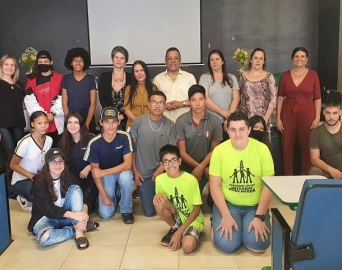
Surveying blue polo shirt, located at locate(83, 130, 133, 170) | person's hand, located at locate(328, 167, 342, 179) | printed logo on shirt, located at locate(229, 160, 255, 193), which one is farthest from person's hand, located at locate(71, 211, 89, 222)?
person's hand, located at locate(328, 167, 342, 179)

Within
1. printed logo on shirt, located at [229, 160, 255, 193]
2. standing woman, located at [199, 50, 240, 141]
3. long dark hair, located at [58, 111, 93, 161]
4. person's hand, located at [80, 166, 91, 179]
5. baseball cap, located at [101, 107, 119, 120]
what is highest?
standing woman, located at [199, 50, 240, 141]

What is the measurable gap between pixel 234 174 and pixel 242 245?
0.57 metres

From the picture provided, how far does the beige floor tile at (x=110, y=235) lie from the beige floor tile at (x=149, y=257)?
178mm

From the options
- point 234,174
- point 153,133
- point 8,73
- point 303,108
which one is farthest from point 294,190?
point 8,73

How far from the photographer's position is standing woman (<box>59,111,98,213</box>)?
386 cm

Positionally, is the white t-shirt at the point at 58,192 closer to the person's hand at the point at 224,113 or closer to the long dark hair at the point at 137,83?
the long dark hair at the point at 137,83

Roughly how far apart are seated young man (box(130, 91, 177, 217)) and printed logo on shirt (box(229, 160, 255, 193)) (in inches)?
36.4

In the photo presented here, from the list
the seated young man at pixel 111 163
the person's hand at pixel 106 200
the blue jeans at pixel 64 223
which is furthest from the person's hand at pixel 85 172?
the blue jeans at pixel 64 223

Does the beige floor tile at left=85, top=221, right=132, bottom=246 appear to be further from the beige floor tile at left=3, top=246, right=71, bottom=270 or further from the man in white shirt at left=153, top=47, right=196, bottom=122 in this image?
the man in white shirt at left=153, top=47, right=196, bottom=122

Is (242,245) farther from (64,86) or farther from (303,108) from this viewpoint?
(64,86)

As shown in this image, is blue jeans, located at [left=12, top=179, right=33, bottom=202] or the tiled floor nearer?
the tiled floor

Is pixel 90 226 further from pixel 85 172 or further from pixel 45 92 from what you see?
pixel 45 92

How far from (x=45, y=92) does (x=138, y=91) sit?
1.07 metres

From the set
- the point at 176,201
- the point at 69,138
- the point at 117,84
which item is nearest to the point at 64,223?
the point at 69,138
